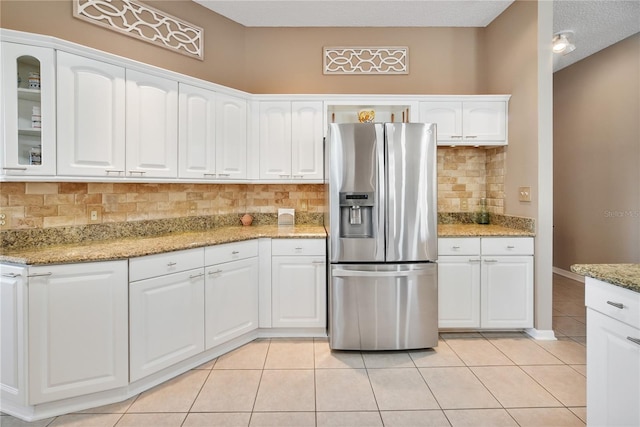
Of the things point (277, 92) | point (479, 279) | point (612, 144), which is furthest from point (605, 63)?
point (277, 92)

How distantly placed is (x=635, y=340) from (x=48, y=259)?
2715mm

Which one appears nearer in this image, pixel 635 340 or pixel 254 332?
pixel 635 340

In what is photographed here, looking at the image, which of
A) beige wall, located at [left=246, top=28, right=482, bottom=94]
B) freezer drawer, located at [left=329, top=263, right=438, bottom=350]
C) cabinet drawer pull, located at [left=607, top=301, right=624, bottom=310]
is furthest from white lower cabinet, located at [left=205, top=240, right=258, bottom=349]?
cabinet drawer pull, located at [left=607, top=301, right=624, bottom=310]

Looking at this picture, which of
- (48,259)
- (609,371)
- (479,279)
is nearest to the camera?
(609,371)

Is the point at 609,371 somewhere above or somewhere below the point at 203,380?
above

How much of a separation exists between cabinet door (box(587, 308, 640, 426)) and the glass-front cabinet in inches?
117

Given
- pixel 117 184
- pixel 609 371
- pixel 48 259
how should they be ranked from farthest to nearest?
pixel 117 184 → pixel 48 259 → pixel 609 371

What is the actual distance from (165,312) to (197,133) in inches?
56.7

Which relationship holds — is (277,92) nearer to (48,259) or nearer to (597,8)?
(48,259)

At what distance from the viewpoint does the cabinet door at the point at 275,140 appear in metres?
3.25

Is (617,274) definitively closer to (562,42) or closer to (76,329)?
(76,329)

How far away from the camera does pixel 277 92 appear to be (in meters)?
3.56

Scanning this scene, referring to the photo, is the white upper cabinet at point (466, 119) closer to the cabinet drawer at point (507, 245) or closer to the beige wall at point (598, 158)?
the cabinet drawer at point (507, 245)

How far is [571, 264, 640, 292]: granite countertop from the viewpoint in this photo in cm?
126
